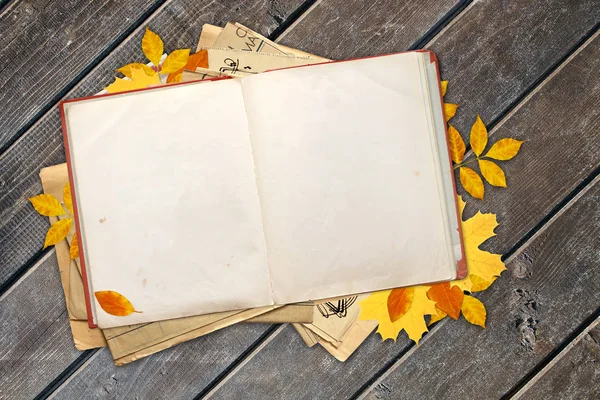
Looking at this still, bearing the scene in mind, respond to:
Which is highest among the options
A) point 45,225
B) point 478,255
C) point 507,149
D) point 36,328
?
point 507,149

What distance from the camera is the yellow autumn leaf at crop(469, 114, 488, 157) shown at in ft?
2.03

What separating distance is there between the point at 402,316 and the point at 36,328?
467 mm

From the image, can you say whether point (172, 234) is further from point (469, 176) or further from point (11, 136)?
point (469, 176)

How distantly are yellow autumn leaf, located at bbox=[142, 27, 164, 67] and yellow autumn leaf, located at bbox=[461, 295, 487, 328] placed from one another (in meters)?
0.50

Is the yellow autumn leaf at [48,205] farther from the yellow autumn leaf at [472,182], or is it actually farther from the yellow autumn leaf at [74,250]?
the yellow autumn leaf at [472,182]

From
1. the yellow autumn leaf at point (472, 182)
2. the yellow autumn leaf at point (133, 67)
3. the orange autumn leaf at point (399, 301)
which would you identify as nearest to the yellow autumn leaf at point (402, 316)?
the orange autumn leaf at point (399, 301)

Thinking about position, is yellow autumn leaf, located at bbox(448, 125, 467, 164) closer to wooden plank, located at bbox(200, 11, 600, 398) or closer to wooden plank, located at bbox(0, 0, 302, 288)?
wooden plank, located at bbox(200, 11, 600, 398)

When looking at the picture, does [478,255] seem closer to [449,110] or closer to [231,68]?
[449,110]

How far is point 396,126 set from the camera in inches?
23.5

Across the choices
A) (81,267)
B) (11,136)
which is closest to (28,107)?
(11,136)

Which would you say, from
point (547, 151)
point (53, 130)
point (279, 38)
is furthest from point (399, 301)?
point (53, 130)

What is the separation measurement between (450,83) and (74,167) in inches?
18.9

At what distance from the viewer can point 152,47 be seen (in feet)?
2.05

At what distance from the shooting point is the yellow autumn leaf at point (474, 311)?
622mm
